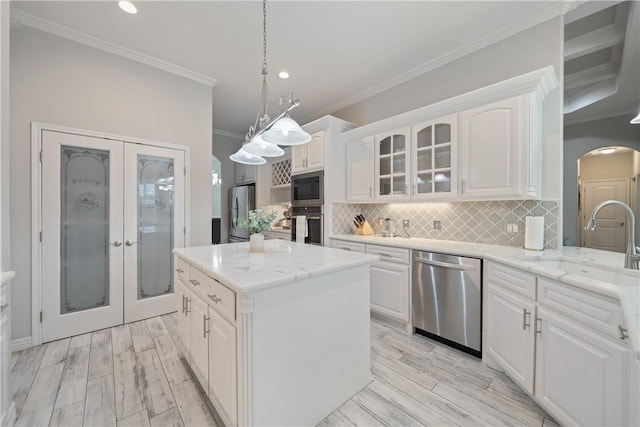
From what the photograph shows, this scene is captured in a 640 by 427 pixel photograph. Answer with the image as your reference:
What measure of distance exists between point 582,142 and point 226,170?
671 cm

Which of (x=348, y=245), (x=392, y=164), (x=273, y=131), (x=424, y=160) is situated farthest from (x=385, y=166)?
(x=273, y=131)

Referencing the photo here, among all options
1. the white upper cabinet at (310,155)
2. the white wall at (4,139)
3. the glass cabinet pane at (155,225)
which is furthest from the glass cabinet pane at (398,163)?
the white wall at (4,139)

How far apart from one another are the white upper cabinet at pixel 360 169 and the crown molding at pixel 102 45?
2126 mm

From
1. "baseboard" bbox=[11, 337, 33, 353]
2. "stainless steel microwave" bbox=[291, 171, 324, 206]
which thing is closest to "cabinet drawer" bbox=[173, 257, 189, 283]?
"baseboard" bbox=[11, 337, 33, 353]

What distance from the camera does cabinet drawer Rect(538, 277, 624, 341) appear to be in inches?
46.3

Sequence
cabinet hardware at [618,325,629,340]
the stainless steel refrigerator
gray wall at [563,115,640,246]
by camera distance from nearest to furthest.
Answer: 1. cabinet hardware at [618,325,629,340]
2. gray wall at [563,115,640,246]
3. the stainless steel refrigerator

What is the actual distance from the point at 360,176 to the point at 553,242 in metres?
2.08

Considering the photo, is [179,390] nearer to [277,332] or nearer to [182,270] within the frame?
[182,270]

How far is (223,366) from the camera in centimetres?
138

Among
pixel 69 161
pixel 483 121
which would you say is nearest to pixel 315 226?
pixel 483 121

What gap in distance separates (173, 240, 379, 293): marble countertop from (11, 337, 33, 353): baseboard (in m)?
1.74

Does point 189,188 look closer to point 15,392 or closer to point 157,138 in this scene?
point 157,138

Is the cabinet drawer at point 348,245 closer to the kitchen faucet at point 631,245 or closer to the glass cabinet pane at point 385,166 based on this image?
the glass cabinet pane at point 385,166

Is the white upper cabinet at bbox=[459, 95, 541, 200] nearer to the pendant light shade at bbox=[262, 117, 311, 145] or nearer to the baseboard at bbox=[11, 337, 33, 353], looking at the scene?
the pendant light shade at bbox=[262, 117, 311, 145]
